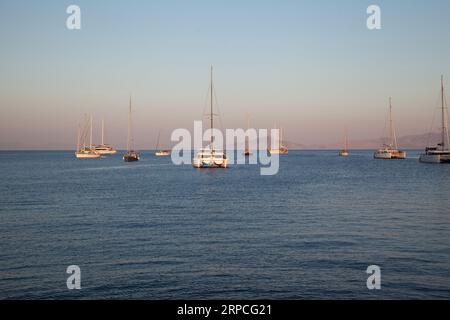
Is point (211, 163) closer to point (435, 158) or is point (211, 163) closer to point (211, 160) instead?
point (211, 160)

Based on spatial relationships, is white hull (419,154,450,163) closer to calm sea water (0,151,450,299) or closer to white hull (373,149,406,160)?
white hull (373,149,406,160)

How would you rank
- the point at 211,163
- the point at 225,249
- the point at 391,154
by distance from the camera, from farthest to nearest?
the point at 391,154, the point at 211,163, the point at 225,249

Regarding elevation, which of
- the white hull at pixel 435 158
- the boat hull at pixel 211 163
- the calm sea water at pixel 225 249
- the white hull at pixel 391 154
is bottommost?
the calm sea water at pixel 225 249

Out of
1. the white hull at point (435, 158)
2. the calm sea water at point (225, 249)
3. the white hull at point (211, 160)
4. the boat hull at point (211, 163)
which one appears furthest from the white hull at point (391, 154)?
the calm sea water at point (225, 249)

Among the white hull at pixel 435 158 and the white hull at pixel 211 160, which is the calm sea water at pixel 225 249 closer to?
the white hull at pixel 211 160

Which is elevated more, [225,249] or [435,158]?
[435,158]

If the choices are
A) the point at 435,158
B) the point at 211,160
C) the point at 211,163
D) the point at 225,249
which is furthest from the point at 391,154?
the point at 225,249

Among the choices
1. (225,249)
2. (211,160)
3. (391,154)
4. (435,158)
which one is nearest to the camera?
(225,249)

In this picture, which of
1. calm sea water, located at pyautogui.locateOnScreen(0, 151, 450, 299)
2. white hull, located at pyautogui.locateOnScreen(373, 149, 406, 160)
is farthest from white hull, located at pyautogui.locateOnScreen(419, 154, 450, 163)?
calm sea water, located at pyautogui.locateOnScreen(0, 151, 450, 299)

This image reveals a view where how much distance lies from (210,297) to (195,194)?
3991 cm

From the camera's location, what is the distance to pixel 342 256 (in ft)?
74.4

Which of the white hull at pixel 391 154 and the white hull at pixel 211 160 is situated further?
the white hull at pixel 391 154

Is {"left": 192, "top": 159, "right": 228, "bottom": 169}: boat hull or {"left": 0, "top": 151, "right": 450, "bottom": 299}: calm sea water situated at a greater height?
{"left": 192, "top": 159, "right": 228, "bottom": 169}: boat hull

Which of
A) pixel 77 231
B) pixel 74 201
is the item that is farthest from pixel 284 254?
pixel 74 201
